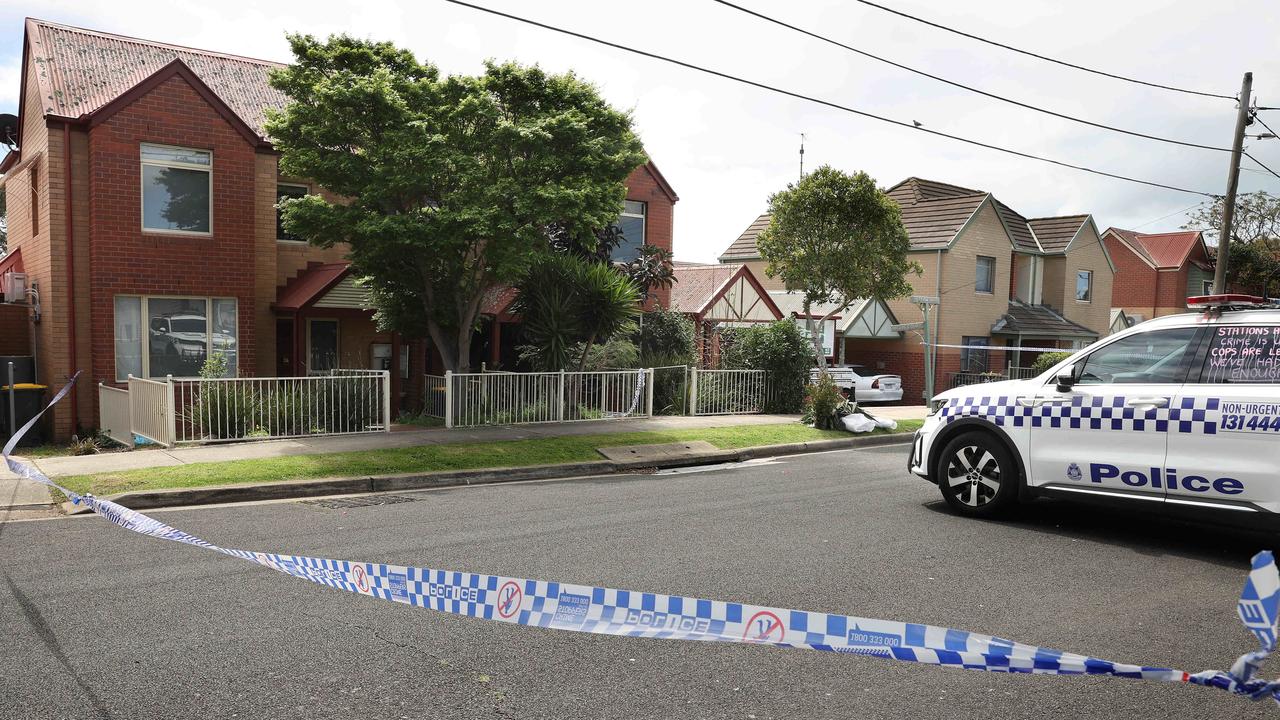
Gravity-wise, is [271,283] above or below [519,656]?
above

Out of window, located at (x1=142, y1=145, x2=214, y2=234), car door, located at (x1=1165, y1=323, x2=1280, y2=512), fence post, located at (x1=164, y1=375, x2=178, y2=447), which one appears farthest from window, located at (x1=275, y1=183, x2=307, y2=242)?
car door, located at (x1=1165, y1=323, x2=1280, y2=512)

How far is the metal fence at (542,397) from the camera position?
1455cm

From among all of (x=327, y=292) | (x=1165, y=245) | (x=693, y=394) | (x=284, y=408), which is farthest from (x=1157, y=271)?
(x=284, y=408)

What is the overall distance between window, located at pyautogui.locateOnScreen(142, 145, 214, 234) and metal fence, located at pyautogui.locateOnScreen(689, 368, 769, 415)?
9.19 m

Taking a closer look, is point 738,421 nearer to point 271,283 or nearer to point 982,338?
point 271,283

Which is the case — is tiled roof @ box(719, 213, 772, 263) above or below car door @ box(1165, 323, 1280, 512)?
above

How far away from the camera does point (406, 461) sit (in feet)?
36.1

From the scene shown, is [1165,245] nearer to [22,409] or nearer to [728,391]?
[728,391]

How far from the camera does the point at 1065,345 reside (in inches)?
1321

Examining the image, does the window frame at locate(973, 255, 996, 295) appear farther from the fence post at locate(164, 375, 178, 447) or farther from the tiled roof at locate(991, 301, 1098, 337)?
the fence post at locate(164, 375, 178, 447)

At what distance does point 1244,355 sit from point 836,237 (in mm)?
10944

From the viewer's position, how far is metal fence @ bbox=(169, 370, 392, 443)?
12422 mm

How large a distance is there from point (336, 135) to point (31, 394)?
6.78 metres

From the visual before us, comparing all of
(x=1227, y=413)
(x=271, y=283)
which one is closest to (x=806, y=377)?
(x=271, y=283)
